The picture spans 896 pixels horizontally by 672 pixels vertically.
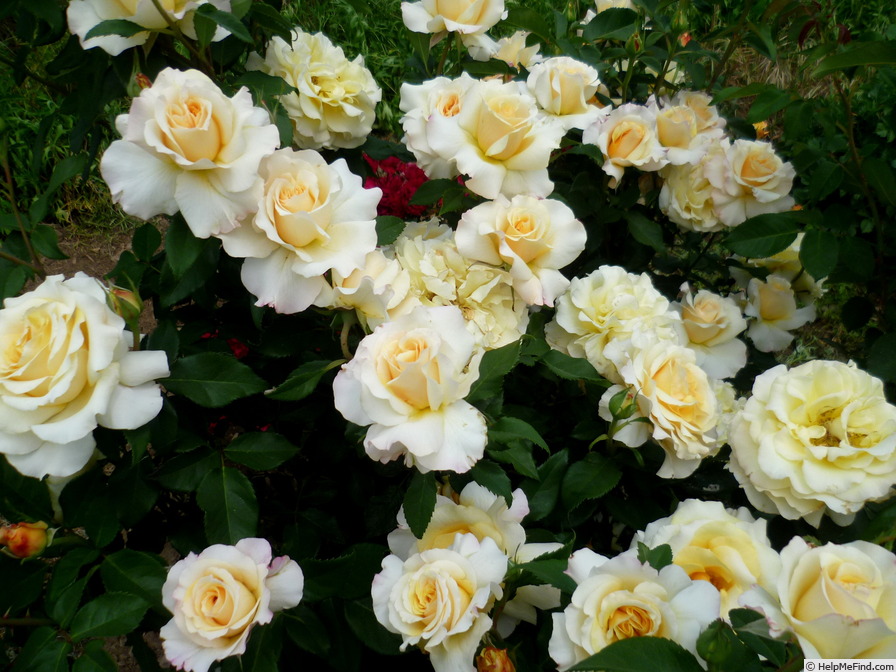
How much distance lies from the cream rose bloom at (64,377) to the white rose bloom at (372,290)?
219mm

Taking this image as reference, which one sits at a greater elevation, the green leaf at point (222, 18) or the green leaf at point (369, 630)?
the green leaf at point (222, 18)

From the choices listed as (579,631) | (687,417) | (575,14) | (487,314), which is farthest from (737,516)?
(575,14)

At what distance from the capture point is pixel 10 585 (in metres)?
0.89

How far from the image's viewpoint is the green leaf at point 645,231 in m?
1.27

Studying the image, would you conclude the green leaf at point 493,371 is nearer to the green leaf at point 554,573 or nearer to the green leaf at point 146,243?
the green leaf at point 554,573

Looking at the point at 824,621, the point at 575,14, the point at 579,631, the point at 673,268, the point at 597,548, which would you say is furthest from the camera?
the point at 673,268

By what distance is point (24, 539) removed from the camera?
2.86 ft

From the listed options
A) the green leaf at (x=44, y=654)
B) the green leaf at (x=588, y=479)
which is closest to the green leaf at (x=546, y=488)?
the green leaf at (x=588, y=479)

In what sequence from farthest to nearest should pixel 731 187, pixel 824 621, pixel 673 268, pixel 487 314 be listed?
1. pixel 673 268
2. pixel 731 187
3. pixel 487 314
4. pixel 824 621

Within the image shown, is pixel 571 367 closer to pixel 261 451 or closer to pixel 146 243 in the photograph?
pixel 261 451

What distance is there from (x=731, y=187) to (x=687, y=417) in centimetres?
58

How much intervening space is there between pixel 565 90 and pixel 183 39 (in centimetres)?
58

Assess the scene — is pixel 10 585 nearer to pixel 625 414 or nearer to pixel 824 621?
pixel 625 414

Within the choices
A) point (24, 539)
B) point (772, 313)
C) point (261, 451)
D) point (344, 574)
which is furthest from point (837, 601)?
point (772, 313)
